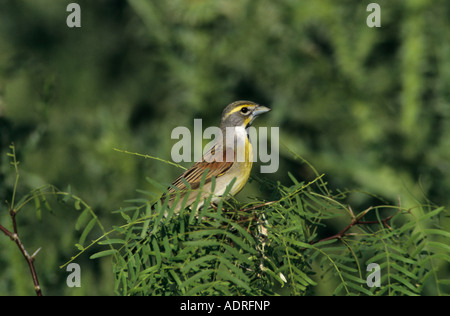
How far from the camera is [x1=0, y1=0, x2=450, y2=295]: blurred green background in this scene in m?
7.40

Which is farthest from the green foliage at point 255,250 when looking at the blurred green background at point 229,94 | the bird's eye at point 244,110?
the blurred green background at point 229,94

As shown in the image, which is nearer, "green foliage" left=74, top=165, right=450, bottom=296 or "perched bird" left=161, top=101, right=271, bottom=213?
"green foliage" left=74, top=165, right=450, bottom=296

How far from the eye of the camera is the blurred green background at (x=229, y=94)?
24.3 feet

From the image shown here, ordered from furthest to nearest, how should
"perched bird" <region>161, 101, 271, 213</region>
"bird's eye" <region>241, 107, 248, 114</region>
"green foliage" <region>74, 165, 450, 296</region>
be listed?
→ 1. "bird's eye" <region>241, 107, 248, 114</region>
2. "perched bird" <region>161, 101, 271, 213</region>
3. "green foliage" <region>74, 165, 450, 296</region>

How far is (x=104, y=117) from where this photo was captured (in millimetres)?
8008

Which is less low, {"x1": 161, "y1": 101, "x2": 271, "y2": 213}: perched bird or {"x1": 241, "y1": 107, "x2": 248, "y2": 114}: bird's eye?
{"x1": 241, "y1": 107, "x2": 248, "y2": 114}: bird's eye

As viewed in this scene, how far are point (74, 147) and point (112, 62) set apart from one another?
1986mm

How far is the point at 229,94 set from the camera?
8883 mm

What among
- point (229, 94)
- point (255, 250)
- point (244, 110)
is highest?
point (229, 94)

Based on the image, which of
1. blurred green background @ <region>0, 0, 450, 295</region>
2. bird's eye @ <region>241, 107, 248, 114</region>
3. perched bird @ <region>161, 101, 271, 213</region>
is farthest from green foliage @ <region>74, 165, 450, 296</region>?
blurred green background @ <region>0, 0, 450, 295</region>

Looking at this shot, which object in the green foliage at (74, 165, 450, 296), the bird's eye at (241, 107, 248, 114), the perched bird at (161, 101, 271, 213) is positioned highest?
the bird's eye at (241, 107, 248, 114)

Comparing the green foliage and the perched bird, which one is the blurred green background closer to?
the perched bird

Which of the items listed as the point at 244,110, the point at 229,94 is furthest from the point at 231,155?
the point at 229,94

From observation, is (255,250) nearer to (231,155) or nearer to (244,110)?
(231,155)
